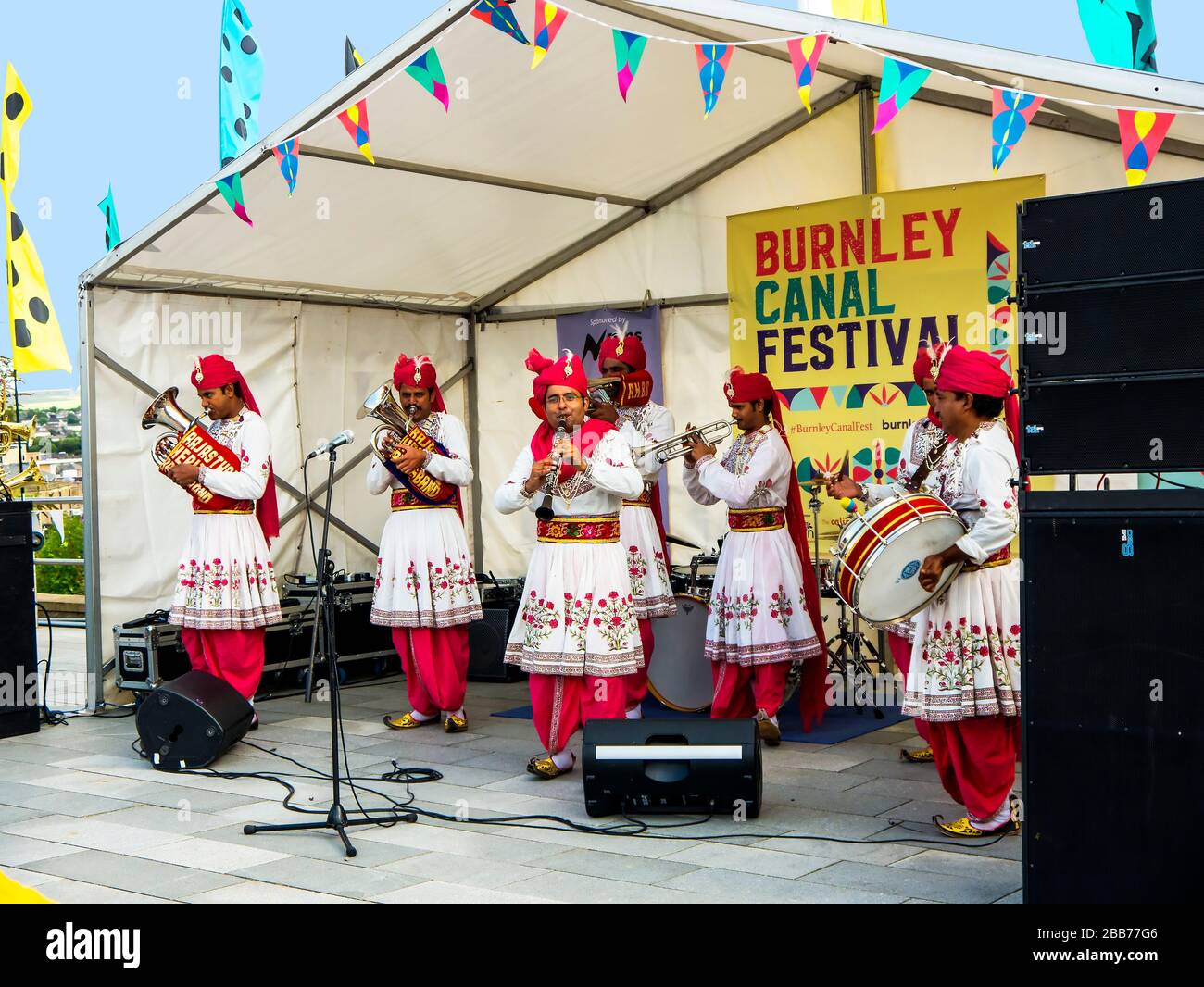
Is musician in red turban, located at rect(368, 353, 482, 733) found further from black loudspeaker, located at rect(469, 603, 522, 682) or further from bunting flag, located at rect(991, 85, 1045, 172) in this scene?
bunting flag, located at rect(991, 85, 1045, 172)

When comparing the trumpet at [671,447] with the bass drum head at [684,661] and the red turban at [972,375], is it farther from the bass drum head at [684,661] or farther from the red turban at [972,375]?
the red turban at [972,375]

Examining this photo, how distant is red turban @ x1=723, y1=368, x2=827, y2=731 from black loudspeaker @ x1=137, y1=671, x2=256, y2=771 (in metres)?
2.66

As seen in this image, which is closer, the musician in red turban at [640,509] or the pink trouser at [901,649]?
the pink trouser at [901,649]

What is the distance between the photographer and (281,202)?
6996 mm

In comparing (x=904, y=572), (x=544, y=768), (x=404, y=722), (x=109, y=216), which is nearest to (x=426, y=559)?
(x=404, y=722)

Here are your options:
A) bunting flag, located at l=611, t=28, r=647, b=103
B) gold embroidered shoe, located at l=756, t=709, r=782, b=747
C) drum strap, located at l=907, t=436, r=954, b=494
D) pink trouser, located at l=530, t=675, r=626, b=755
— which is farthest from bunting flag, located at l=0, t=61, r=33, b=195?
drum strap, located at l=907, t=436, r=954, b=494

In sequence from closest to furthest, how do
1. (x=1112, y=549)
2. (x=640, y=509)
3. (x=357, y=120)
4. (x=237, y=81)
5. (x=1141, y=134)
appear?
(x=1112, y=549)
(x=1141, y=134)
(x=357, y=120)
(x=640, y=509)
(x=237, y=81)

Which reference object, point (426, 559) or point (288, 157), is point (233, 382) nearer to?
point (288, 157)

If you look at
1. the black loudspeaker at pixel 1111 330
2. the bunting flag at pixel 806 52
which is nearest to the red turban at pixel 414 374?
the bunting flag at pixel 806 52

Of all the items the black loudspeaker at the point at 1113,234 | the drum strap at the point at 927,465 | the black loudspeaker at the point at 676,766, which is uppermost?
the black loudspeaker at the point at 1113,234

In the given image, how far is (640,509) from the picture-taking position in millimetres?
6551

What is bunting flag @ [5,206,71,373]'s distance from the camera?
25.7 ft

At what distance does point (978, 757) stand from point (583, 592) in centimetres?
169

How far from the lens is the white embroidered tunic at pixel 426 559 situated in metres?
6.48
